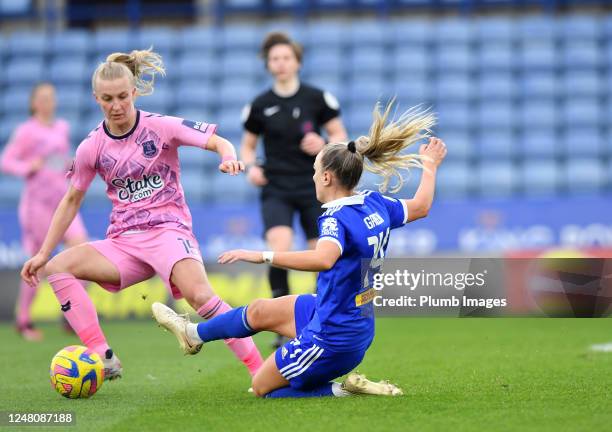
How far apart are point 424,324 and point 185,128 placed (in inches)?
208

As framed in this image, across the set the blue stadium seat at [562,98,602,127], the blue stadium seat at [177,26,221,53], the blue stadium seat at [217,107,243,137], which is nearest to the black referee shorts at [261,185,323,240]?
the blue stadium seat at [217,107,243,137]

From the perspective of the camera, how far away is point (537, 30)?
16.1 metres

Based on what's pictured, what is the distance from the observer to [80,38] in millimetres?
17031

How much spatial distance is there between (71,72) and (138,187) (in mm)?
11078

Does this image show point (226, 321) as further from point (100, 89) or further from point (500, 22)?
point (500, 22)

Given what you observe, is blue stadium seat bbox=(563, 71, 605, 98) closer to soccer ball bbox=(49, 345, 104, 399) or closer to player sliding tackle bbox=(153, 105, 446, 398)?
player sliding tackle bbox=(153, 105, 446, 398)

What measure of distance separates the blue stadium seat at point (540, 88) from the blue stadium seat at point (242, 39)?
163 inches

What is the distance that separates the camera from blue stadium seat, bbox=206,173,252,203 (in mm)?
14438

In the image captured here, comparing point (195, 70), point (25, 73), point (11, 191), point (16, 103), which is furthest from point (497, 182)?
point (25, 73)

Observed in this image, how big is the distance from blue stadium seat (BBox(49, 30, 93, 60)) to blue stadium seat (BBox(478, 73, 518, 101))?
20.4ft

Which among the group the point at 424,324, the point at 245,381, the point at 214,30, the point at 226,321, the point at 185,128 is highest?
the point at 214,30

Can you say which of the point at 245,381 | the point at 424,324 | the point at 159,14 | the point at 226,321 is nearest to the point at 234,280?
the point at 424,324

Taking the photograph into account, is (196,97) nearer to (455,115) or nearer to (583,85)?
(455,115)

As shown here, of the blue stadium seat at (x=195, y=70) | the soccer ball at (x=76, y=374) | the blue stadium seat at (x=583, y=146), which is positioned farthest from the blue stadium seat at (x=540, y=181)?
the soccer ball at (x=76, y=374)
